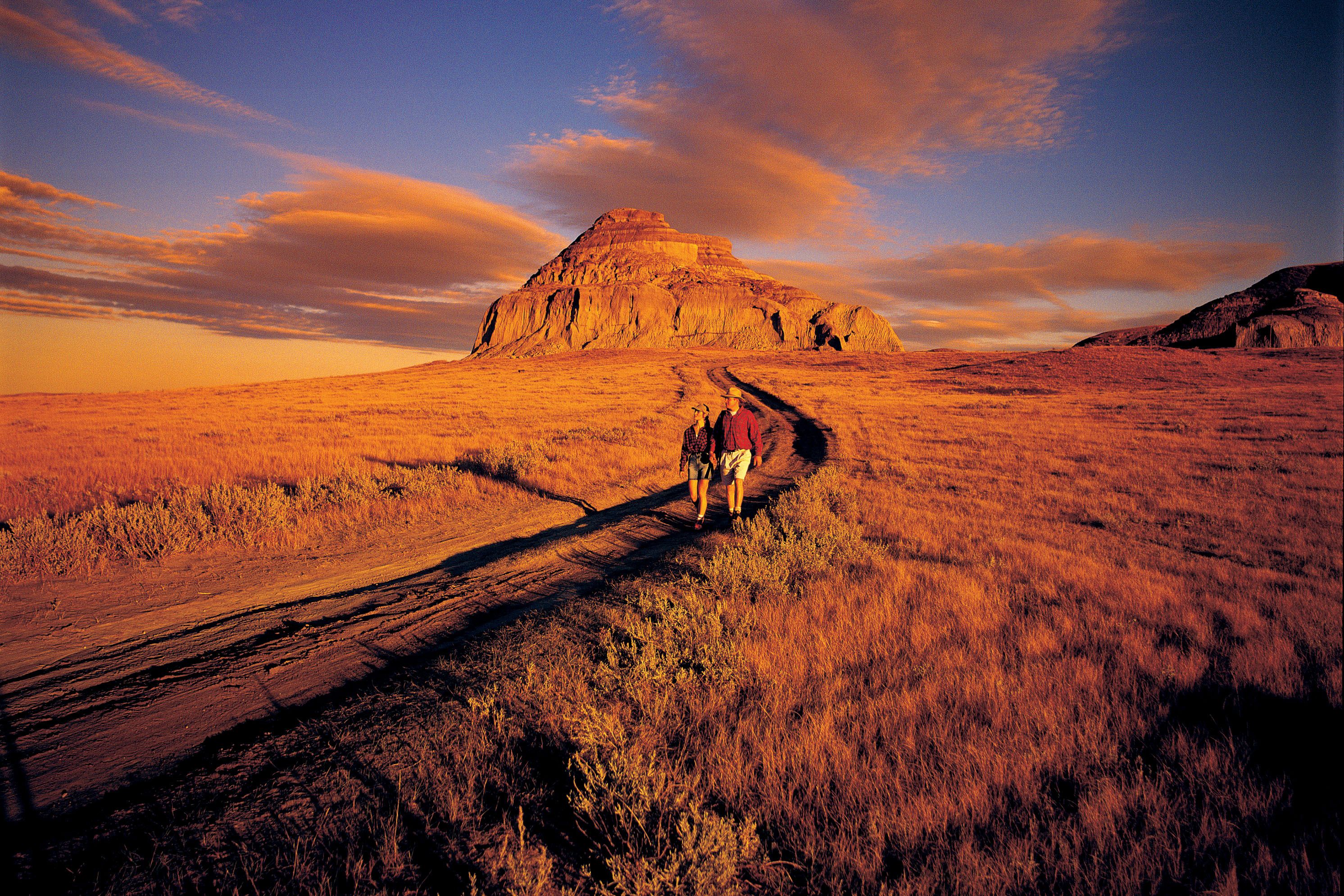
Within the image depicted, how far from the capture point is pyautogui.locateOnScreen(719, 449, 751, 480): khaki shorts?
32.0 ft

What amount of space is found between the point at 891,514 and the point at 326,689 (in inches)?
333

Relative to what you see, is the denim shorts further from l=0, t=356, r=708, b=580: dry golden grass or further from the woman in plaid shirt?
l=0, t=356, r=708, b=580: dry golden grass

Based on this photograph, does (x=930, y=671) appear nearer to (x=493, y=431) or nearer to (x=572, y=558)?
(x=572, y=558)

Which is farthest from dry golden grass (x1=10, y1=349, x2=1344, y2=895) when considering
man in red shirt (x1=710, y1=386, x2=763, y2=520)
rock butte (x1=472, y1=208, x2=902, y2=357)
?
rock butte (x1=472, y1=208, x2=902, y2=357)

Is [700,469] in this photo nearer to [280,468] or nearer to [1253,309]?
[280,468]

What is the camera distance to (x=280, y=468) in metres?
14.0

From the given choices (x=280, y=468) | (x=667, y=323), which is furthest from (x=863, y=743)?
(x=667, y=323)

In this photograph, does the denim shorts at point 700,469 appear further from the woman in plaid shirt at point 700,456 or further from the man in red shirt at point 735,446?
the man in red shirt at point 735,446

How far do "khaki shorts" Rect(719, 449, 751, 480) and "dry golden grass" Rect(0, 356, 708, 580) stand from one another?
147 inches

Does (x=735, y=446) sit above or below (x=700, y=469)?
above

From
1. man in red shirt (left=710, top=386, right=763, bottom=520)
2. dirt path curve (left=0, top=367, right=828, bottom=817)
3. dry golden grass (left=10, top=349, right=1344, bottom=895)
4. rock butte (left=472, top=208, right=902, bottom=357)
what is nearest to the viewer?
dry golden grass (left=10, top=349, right=1344, bottom=895)

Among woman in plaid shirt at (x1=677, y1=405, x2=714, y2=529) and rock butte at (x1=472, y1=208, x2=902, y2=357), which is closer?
woman in plaid shirt at (x1=677, y1=405, x2=714, y2=529)

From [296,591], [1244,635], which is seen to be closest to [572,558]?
[296,591]

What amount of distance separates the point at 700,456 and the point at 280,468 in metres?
11.3
